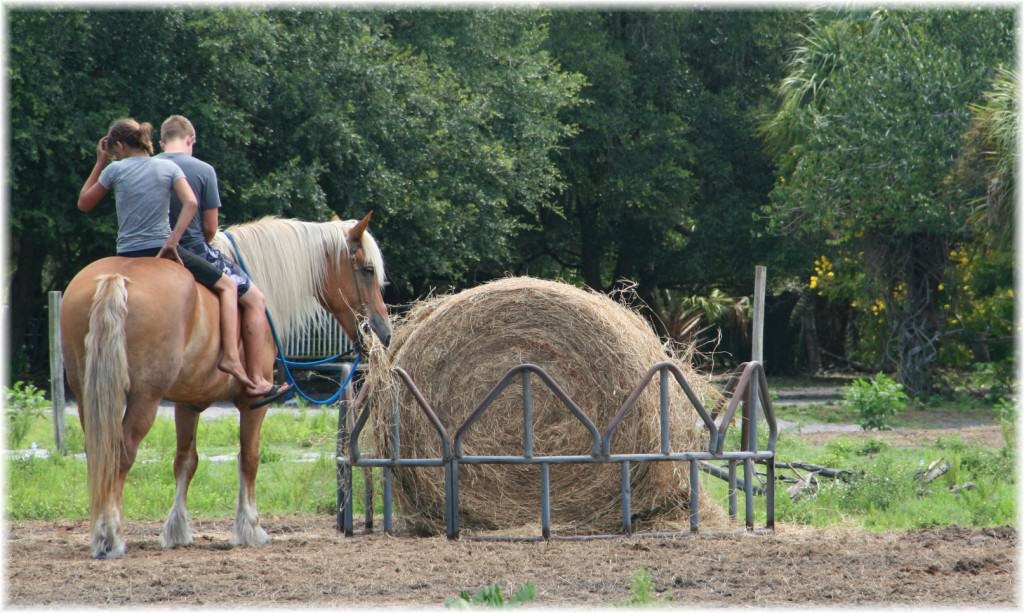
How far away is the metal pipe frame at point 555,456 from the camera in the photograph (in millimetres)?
7020

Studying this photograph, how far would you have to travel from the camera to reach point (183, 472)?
7.42 meters

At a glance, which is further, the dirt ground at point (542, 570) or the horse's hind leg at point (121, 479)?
the horse's hind leg at point (121, 479)

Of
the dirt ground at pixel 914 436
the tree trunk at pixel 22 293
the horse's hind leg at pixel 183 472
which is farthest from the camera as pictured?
the tree trunk at pixel 22 293

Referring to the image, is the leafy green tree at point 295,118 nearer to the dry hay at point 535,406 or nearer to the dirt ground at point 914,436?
the dirt ground at point 914,436

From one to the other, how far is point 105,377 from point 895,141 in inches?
548

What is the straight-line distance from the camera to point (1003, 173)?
14.6 metres

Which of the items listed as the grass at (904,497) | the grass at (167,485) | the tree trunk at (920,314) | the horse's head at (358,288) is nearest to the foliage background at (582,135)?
the tree trunk at (920,314)

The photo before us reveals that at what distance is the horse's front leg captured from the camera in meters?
7.23

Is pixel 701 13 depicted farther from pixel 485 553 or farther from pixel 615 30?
pixel 485 553

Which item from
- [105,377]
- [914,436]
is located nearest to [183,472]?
[105,377]

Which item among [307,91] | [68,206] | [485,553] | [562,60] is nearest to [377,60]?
[307,91]

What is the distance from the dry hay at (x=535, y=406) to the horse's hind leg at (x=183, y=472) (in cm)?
105

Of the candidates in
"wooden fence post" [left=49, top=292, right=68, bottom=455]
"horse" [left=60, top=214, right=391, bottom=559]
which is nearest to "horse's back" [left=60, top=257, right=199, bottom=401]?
"horse" [left=60, top=214, right=391, bottom=559]

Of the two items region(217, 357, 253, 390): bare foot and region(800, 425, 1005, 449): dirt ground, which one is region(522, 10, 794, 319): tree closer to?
region(800, 425, 1005, 449): dirt ground
